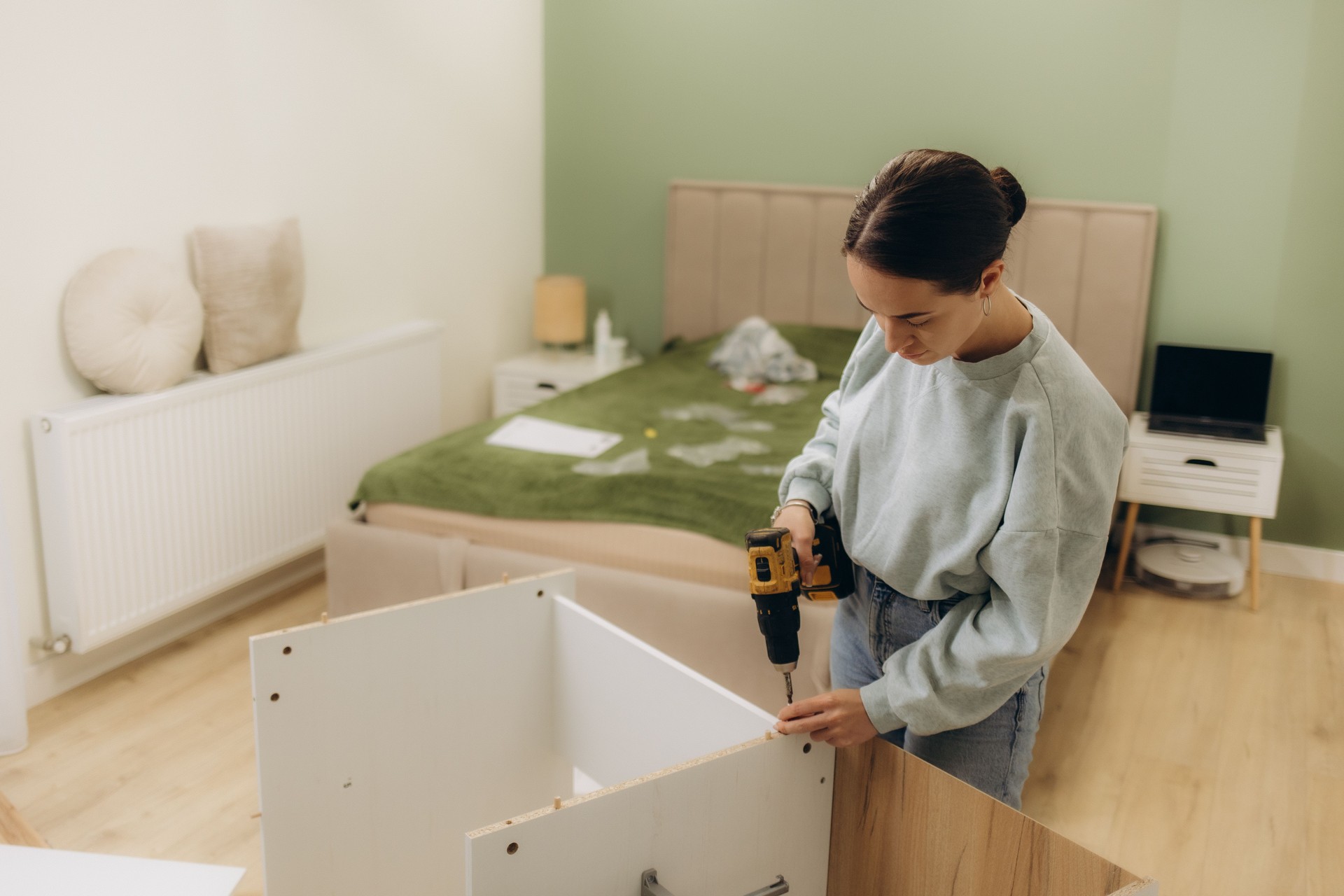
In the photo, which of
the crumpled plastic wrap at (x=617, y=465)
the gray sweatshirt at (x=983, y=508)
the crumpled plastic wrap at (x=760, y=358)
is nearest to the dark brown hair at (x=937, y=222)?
the gray sweatshirt at (x=983, y=508)

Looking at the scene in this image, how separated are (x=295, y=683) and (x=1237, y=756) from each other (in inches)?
84.3

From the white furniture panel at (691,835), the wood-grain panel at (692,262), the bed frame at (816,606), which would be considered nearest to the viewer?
the white furniture panel at (691,835)

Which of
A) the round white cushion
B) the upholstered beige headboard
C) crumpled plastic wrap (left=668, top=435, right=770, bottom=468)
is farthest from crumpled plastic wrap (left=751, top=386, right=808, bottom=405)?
the round white cushion

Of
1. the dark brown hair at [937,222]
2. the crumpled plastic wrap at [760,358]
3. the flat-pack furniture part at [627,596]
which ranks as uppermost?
the dark brown hair at [937,222]

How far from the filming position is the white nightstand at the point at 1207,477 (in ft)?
10.8

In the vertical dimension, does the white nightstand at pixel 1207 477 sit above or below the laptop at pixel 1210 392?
below

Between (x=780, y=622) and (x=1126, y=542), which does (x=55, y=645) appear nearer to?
(x=780, y=622)

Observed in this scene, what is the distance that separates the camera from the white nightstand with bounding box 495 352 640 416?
4.11m

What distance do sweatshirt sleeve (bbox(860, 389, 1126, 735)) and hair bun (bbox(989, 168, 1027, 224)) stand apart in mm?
245

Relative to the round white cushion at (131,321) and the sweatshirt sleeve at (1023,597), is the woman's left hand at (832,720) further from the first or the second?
the round white cushion at (131,321)

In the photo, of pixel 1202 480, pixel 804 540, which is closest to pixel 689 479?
pixel 804 540

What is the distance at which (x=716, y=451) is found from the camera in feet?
9.62

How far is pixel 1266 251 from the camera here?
351cm

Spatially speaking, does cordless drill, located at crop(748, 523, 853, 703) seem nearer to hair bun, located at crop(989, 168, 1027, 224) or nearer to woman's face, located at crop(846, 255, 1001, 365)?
woman's face, located at crop(846, 255, 1001, 365)
